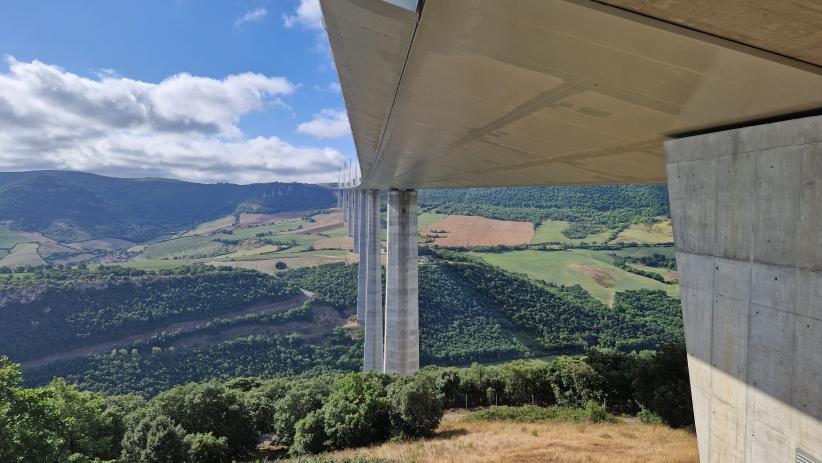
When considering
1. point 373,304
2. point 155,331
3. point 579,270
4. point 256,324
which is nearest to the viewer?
point 373,304

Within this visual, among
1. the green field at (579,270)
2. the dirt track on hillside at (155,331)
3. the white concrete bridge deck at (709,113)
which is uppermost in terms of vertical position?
the white concrete bridge deck at (709,113)

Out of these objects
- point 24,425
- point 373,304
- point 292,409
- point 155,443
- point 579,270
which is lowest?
point 579,270

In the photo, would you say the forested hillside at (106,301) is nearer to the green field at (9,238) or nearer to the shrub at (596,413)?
the shrub at (596,413)

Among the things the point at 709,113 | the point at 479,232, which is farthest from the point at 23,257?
the point at 709,113

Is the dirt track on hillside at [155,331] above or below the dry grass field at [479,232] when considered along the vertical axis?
below

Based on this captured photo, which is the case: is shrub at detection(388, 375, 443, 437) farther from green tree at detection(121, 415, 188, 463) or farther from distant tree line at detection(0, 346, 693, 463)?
green tree at detection(121, 415, 188, 463)

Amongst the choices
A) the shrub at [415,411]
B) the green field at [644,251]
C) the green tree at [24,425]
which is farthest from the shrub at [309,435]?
the green field at [644,251]

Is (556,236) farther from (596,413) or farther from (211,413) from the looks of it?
(211,413)
